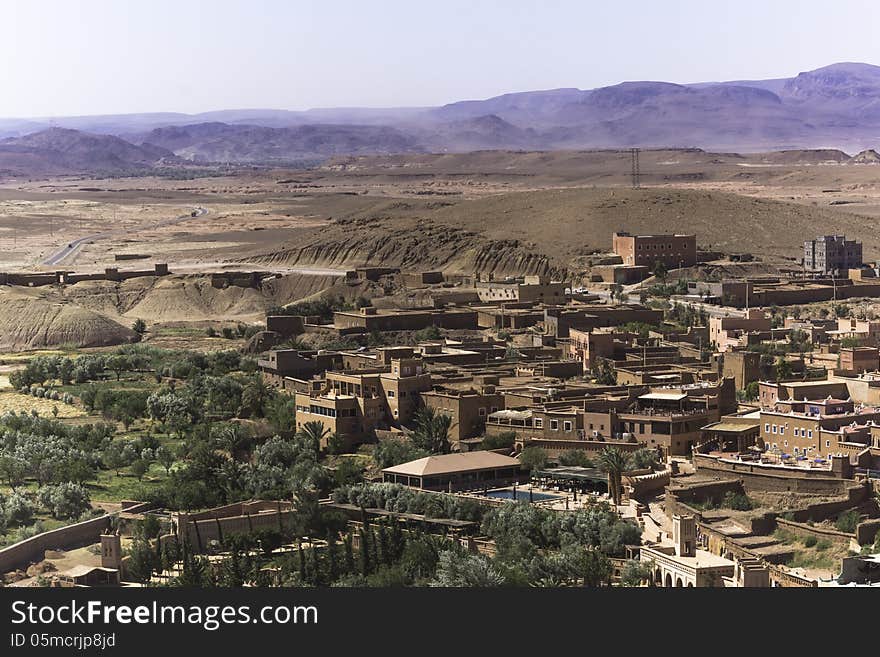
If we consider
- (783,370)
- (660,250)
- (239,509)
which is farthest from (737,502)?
(660,250)

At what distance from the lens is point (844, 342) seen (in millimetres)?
48875

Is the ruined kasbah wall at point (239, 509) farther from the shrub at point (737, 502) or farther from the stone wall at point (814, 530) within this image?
the stone wall at point (814, 530)

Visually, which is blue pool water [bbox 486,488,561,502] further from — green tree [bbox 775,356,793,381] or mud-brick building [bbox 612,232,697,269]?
mud-brick building [bbox 612,232,697,269]

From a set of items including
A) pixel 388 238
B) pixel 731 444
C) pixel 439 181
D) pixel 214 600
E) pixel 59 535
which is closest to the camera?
pixel 214 600

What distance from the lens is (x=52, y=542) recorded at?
3225 cm

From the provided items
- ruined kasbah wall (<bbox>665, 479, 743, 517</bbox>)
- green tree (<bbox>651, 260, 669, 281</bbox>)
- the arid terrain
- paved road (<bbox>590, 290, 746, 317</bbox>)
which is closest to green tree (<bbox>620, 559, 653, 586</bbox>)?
ruined kasbah wall (<bbox>665, 479, 743, 517</bbox>)

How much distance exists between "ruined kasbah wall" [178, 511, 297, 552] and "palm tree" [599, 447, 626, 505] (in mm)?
5550

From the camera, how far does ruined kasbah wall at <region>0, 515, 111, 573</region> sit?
31.0m

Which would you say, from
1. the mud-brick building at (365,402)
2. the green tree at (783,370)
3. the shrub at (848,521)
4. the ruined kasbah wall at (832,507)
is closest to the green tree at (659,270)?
the green tree at (783,370)

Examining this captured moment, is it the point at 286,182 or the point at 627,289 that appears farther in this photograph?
the point at 286,182

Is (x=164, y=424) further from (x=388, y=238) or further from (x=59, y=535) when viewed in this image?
(x=388, y=238)

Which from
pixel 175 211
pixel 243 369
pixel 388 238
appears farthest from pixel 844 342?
pixel 175 211

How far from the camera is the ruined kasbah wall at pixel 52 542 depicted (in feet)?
102

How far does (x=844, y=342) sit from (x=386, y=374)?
12493 mm
